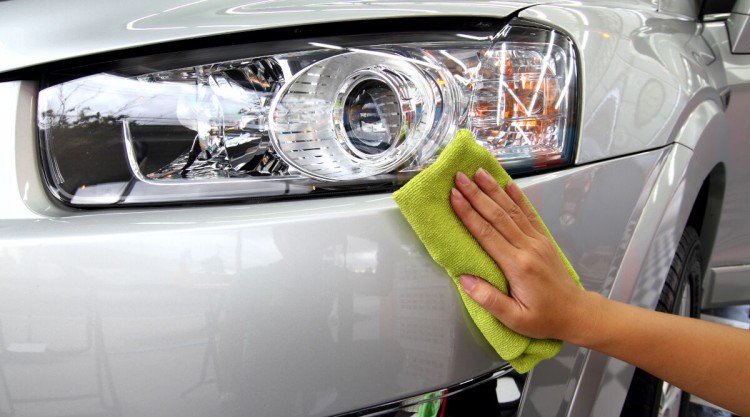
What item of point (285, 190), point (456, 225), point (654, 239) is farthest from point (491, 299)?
point (654, 239)

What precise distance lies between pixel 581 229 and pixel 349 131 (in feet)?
1.26

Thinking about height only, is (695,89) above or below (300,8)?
below

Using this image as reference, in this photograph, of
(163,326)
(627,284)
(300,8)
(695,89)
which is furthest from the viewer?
(695,89)

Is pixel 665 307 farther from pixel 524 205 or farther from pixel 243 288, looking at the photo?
pixel 243 288

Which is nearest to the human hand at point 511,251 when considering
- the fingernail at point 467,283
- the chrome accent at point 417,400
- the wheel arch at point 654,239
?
the fingernail at point 467,283

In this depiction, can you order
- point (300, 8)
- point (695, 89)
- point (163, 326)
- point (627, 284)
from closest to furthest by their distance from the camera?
point (163, 326), point (300, 8), point (627, 284), point (695, 89)

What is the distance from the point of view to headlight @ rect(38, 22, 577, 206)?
0.92m

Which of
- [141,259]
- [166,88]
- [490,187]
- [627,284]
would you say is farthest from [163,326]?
[627,284]

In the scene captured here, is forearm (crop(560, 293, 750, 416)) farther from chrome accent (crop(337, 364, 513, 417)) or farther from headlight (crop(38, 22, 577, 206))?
headlight (crop(38, 22, 577, 206))

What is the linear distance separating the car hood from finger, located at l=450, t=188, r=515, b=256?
11.4 inches

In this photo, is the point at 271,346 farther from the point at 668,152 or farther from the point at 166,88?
the point at 668,152

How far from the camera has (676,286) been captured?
1.37m

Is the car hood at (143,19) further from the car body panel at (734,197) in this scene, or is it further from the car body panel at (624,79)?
the car body panel at (734,197)

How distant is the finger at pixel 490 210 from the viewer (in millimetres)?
899
